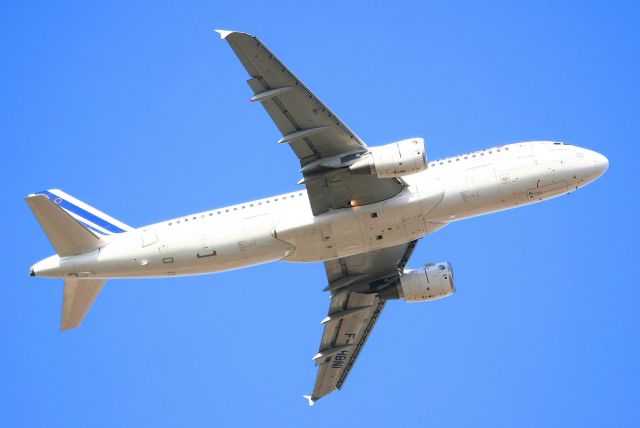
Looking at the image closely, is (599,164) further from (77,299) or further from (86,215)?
(77,299)

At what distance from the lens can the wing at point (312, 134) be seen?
1827 inches

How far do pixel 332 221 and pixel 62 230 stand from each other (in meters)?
13.5

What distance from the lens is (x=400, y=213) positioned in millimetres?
51531

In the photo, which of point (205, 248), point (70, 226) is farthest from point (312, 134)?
point (70, 226)

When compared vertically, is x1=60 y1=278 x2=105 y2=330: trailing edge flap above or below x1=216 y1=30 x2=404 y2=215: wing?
below

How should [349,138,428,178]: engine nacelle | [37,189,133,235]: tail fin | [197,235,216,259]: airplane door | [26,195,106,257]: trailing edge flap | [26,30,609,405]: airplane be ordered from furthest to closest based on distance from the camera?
1. [37,189,133,235]: tail fin
2. [197,235,216,259]: airplane door
3. [26,30,609,405]: airplane
4. [349,138,428,178]: engine nacelle
5. [26,195,106,257]: trailing edge flap

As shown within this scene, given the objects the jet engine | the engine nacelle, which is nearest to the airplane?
the engine nacelle

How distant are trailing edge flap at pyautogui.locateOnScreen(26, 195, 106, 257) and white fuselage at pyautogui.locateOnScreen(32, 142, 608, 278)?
428mm

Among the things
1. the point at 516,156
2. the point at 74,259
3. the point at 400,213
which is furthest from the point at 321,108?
the point at 74,259

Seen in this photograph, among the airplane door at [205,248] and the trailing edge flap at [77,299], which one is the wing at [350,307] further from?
the trailing edge flap at [77,299]

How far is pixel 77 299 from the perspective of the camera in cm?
5391

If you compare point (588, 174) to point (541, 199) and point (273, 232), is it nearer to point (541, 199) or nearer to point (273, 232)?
point (541, 199)

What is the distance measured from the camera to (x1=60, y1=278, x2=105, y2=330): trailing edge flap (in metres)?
53.6

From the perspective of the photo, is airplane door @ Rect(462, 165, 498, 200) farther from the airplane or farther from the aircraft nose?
the aircraft nose
